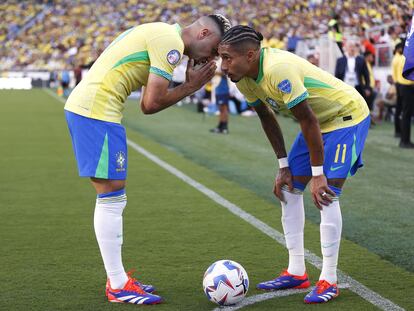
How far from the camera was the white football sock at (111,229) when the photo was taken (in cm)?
530

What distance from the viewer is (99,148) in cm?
519

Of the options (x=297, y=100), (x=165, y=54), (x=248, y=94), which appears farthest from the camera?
(x=248, y=94)

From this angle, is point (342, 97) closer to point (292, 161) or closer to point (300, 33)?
point (292, 161)

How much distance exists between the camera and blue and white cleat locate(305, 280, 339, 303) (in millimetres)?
5270

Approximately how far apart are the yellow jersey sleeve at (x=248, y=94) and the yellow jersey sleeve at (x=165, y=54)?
0.53 meters

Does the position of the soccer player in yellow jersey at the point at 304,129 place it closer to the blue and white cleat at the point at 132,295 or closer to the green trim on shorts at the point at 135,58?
the green trim on shorts at the point at 135,58

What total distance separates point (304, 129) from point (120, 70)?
1232 mm

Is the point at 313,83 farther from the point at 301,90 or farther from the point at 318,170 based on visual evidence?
the point at 318,170

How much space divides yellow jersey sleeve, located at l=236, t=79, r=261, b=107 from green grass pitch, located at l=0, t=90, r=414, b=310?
1.30 m

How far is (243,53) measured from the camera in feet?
16.6

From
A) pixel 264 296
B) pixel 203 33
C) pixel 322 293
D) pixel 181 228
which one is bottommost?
pixel 181 228

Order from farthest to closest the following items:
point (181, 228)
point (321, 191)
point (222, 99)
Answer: point (222, 99), point (181, 228), point (321, 191)

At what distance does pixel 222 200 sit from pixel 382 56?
14866mm

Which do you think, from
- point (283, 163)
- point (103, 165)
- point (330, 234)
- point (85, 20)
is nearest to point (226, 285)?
point (330, 234)
